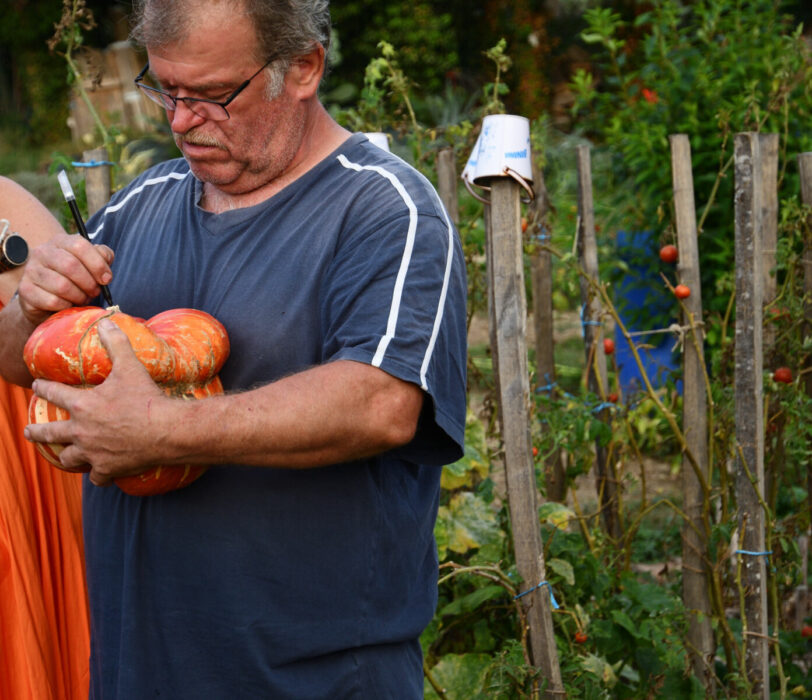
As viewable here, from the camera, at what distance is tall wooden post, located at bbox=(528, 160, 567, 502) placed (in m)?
3.65

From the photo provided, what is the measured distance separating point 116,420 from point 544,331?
8.38 feet

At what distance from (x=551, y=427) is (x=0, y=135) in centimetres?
1262

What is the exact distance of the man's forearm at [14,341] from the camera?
1811mm

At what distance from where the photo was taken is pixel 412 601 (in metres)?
1.77

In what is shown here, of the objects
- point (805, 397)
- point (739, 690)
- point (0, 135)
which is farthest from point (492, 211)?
point (0, 135)

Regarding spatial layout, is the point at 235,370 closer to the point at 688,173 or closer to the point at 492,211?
the point at 492,211

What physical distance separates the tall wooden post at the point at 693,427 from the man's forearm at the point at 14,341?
6.71ft

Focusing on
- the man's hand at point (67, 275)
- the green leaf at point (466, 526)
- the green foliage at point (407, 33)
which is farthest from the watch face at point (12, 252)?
the green foliage at point (407, 33)

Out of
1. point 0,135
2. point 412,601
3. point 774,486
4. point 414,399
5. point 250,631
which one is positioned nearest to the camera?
point 414,399

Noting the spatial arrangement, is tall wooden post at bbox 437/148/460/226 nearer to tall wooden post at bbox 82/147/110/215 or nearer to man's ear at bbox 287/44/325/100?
tall wooden post at bbox 82/147/110/215

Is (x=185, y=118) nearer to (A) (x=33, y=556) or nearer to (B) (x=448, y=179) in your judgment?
(A) (x=33, y=556)

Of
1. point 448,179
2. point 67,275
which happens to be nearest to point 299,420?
point 67,275

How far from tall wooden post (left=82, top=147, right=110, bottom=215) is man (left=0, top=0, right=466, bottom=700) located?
1.35 metres

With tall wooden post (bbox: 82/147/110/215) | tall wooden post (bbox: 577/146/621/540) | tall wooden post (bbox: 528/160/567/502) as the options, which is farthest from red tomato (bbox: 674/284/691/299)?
tall wooden post (bbox: 82/147/110/215)
